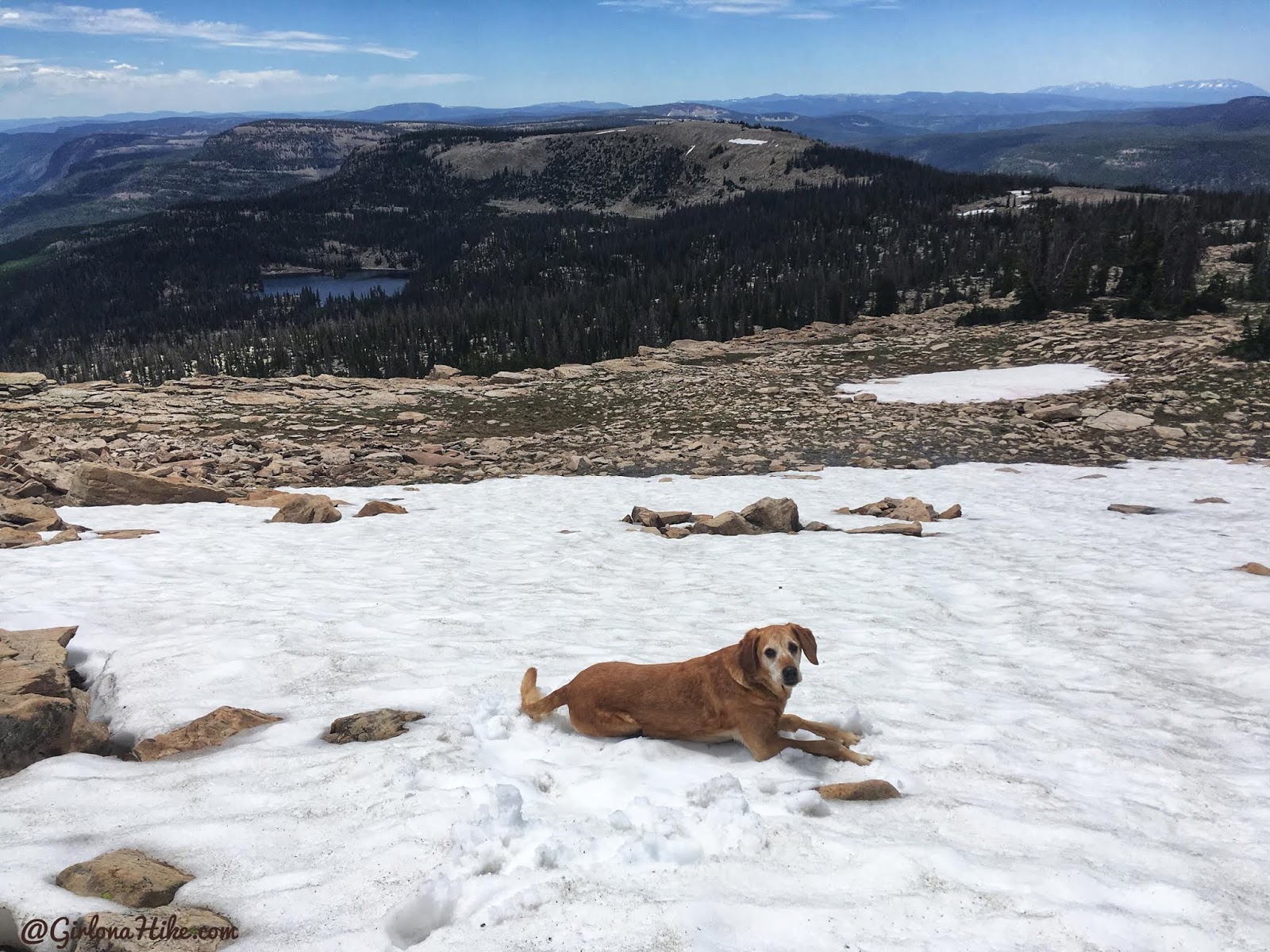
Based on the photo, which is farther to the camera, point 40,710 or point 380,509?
point 380,509

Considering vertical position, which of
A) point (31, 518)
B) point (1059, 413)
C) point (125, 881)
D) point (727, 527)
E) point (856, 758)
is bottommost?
point (727, 527)

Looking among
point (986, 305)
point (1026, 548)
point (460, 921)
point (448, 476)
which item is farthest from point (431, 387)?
point (986, 305)

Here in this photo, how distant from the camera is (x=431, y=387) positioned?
97.3 feet

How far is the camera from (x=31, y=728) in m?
4.50

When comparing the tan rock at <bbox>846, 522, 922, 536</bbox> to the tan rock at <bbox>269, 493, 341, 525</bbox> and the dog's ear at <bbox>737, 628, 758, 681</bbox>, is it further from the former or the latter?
the tan rock at <bbox>269, 493, 341, 525</bbox>

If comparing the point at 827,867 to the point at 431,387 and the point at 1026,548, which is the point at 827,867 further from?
the point at 431,387

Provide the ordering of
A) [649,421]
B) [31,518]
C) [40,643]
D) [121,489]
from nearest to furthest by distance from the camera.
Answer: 1. [40,643]
2. [31,518]
3. [121,489]
4. [649,421]

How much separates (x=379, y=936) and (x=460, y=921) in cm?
34

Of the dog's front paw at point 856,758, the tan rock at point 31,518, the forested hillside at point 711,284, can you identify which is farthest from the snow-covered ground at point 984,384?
the tan rock at point 31,518

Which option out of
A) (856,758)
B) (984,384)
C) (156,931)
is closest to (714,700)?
(856,758)

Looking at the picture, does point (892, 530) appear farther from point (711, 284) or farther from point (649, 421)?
point (711, 284)

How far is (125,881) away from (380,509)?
1160 cm

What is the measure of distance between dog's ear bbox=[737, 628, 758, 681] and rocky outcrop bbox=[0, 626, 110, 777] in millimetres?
4586

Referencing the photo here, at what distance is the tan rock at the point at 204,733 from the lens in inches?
187
